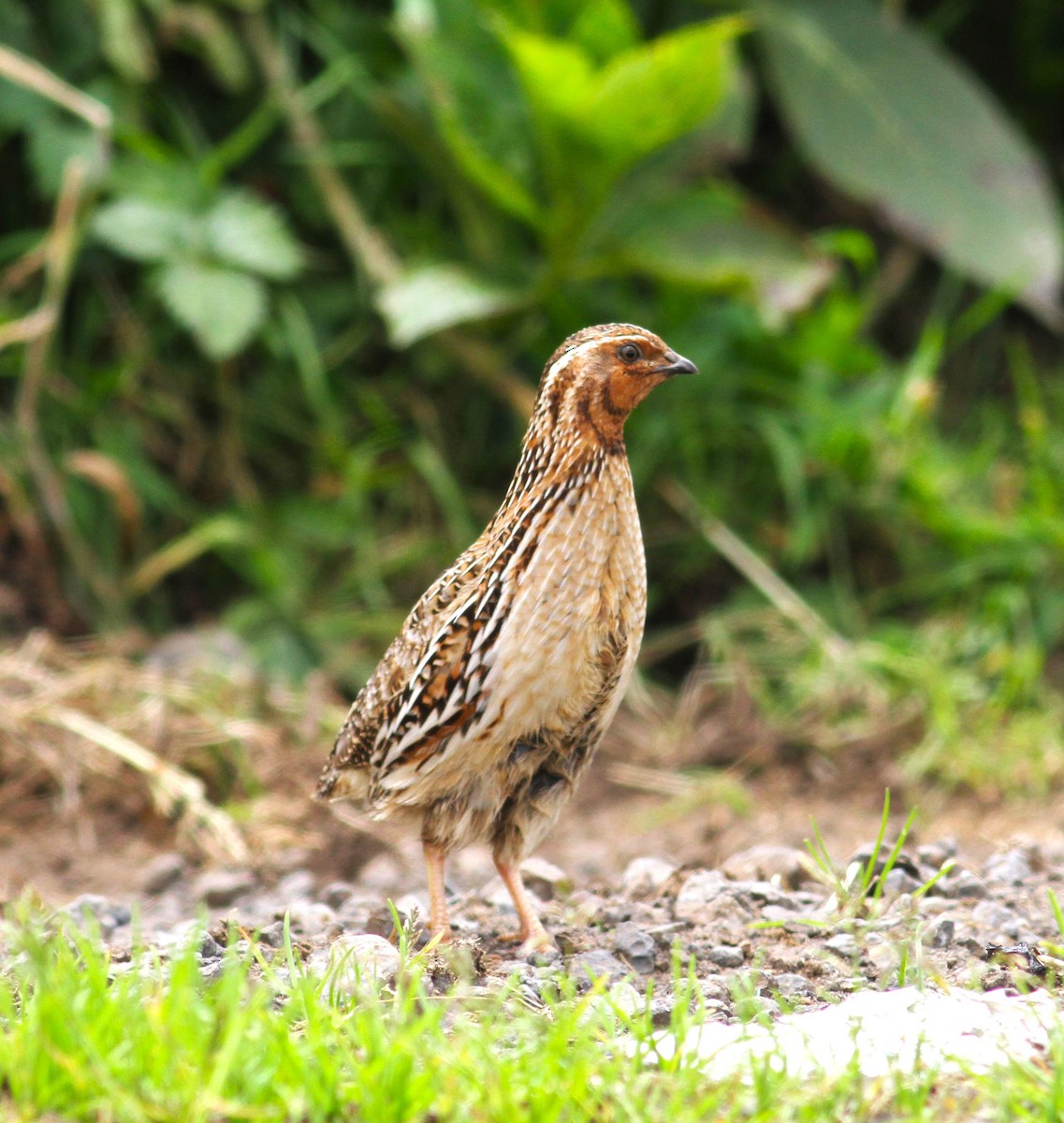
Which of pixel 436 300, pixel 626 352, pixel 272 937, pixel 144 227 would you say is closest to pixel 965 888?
pixel 626 352

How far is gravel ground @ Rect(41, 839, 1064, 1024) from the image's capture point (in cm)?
338

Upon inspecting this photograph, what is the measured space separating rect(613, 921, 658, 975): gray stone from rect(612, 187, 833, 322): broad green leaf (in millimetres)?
3449

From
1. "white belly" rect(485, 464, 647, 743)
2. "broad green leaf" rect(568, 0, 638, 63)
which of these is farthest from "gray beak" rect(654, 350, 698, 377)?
"broad green leaf" rect(568, 0, 638, 63)

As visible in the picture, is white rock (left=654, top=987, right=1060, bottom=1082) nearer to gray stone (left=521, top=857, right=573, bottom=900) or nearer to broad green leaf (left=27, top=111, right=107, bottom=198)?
gray stone (left=521, top=857, right=573, bottom=900)

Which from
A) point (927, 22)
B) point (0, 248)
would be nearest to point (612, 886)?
point (0, 248)

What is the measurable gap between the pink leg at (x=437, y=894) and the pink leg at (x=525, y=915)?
0.53ft

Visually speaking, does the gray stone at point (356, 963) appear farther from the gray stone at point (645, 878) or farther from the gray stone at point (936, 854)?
the gray stone at point (936, 854)

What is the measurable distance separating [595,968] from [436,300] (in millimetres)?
3529

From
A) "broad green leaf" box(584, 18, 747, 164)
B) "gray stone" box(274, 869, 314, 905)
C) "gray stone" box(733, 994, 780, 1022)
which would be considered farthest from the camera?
"broad green leaf" box(584, 18, 747, 164)

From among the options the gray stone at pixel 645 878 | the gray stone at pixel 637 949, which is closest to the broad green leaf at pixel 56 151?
the gray stone at pixel 645 878

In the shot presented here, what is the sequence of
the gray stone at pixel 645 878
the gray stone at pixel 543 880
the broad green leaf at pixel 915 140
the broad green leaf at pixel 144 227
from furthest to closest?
the broad green leaf at pixel 915 140, the broad green leaf at pixel 144 227, the gray stone at pixel 543 880, the gray stone at pixel 645 878

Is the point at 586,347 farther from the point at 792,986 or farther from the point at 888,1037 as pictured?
the point at 888,1037

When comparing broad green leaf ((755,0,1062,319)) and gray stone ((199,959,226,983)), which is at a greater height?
broad green leaf ((755,0,1062,319))

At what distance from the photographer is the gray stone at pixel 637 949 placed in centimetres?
364
